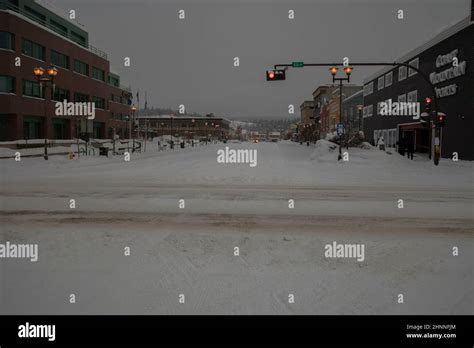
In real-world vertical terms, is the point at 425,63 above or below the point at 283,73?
above

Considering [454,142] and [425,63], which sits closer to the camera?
[454,142]

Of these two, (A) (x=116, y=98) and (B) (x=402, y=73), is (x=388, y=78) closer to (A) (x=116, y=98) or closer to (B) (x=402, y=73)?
(B) (x=402, y=73)

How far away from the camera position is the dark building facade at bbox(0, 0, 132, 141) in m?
34.6

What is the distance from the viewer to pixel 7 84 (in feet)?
114

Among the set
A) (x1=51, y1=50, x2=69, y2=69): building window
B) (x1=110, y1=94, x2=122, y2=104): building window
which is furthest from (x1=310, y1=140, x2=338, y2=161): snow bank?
(x1=110, y1=94, x2=122, y2=104): building window

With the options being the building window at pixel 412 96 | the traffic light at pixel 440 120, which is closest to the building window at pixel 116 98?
the building window at pixel 412 96

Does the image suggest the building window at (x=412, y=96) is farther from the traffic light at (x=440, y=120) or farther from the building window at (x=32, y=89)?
the building window at (x=32, y=89)

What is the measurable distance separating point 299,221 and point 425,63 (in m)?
33.1

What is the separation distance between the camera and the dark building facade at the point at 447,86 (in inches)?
1043

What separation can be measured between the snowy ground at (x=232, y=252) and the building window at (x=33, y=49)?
31.0 m

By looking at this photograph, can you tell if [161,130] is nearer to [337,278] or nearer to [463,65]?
[463,65]
